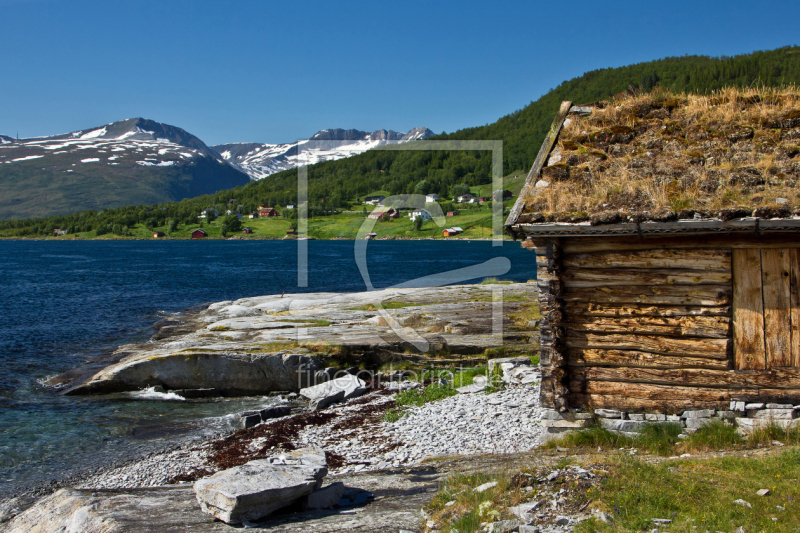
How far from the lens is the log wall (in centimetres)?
Result: 938

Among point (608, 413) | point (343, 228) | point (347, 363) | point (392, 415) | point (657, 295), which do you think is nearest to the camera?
point (657, 295)

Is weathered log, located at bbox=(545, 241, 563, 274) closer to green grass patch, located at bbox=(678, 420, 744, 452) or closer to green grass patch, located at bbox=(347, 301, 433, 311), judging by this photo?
green grass patch, located at bbox=(678, 420, 744, 452)

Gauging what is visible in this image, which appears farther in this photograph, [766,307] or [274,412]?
[274,412]

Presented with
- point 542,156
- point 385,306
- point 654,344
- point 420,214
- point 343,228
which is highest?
point 420,214

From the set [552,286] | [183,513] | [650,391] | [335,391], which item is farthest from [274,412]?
[650,391]

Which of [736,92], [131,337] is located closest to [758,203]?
[736,92]

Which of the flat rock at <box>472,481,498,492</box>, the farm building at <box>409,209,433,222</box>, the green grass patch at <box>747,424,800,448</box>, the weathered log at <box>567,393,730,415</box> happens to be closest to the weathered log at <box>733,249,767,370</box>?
the weathered log at <box>567,393,730,415</box>

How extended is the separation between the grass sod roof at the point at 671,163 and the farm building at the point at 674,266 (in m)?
0.03

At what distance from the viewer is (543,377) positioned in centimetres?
1072

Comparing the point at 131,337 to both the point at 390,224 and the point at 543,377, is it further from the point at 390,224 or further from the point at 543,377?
the point at 390,224

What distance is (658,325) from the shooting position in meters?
10.0

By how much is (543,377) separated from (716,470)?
3.65 m

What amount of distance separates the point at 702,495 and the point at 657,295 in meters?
4.17

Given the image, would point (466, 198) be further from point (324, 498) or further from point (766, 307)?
point (324, 498)
